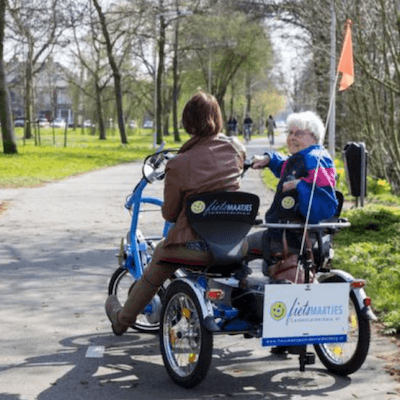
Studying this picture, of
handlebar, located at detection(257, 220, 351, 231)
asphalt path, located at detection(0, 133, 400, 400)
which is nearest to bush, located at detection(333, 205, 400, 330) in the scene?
asphalt path, located at detection(0, 133, 400, 400)

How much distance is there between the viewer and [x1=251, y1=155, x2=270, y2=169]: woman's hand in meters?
5.79

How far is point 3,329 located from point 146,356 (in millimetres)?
1263

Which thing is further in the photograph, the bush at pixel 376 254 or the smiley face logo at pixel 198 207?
the bush at pixel 376 254

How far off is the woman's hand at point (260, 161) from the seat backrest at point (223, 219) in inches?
22.5

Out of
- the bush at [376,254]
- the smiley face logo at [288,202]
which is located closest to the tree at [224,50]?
the bush at [376,254]

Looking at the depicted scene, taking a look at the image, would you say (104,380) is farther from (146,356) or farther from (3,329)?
(3,329)

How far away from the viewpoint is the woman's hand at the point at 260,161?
5793mm

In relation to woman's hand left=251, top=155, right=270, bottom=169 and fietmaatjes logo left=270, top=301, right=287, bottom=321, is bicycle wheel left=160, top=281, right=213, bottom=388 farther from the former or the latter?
woman's hand left=251, top=155, right=270, bottom=169

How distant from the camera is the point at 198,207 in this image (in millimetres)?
5137

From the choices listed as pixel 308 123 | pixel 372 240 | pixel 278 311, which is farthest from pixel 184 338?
pixel 372 240

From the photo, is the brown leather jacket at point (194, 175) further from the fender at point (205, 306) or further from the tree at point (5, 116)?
the tree at point (5, 116)

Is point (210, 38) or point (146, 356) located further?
point (210, 38)

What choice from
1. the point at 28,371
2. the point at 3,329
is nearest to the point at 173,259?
the point at 28,371

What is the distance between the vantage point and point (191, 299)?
5211 millimetres
